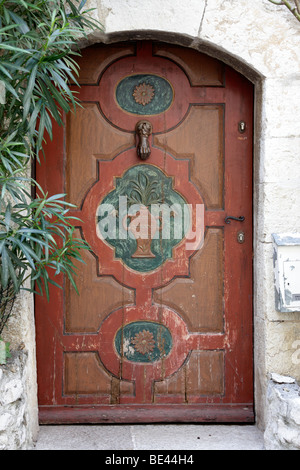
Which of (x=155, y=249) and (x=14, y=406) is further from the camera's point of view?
(x=155, y=249)

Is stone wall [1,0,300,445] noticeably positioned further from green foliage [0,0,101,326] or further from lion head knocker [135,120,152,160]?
lion head knocker [135,120,152,160]

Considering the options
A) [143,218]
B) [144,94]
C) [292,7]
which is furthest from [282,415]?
[292,7]

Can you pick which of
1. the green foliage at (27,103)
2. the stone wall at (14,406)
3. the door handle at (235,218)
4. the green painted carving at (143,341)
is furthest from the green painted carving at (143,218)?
the stone wall at (14,406)

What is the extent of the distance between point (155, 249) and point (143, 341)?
1.72 ft

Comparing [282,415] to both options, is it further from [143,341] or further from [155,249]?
[155,249]

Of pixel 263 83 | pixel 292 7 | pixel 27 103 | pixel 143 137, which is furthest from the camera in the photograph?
pixel 143 137

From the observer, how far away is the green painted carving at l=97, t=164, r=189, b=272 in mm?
2943

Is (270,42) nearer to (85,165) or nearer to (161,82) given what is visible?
(161,82)

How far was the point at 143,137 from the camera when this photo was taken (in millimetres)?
2898

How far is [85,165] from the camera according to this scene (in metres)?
2.93

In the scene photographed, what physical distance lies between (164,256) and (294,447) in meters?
1.17

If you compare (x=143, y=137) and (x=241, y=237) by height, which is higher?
(x=143, y=137)

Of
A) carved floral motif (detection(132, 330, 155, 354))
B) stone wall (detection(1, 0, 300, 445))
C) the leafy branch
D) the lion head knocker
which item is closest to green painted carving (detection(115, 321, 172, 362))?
carved floral motif (detection(132, 330, 155, 354))
